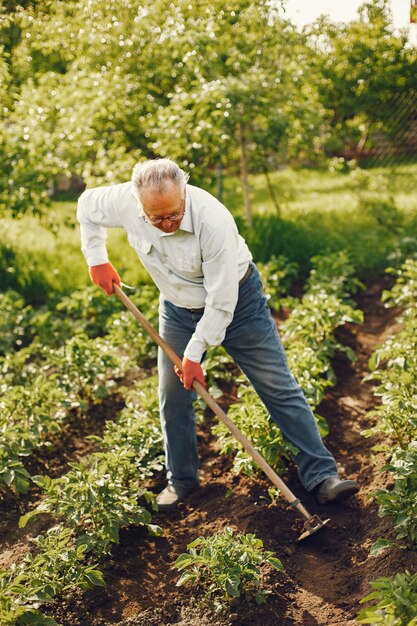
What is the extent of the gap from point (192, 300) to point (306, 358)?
122 centimetres

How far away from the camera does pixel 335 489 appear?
3736 millimetres

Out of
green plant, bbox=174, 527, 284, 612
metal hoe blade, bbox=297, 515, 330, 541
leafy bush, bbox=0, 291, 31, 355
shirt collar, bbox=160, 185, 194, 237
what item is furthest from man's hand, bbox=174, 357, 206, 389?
leafy bush, bbox=0, 291, 31, 355

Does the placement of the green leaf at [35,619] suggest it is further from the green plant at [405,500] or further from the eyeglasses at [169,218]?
the eyeglasses at [169,218]

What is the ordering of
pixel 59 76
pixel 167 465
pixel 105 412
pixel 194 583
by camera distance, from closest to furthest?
pixel 194 583 → pixel 167 465 → pixel 105 412 → pixel 59 76

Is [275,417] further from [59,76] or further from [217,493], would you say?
[59,76]

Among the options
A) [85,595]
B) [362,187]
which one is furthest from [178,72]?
[85,595]

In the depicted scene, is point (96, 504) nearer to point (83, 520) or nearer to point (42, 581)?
point (83, 520)

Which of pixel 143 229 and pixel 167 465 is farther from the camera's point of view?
pixel 167 465

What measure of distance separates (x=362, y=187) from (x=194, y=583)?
17.1ft

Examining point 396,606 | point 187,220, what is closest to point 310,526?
point 396,606

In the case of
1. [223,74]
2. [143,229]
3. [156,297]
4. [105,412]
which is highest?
[223,74]

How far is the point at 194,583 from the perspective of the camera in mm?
3281

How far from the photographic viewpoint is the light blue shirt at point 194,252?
3.30 m

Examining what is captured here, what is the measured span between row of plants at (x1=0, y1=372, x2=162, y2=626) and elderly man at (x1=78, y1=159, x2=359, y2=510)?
0.24 m
